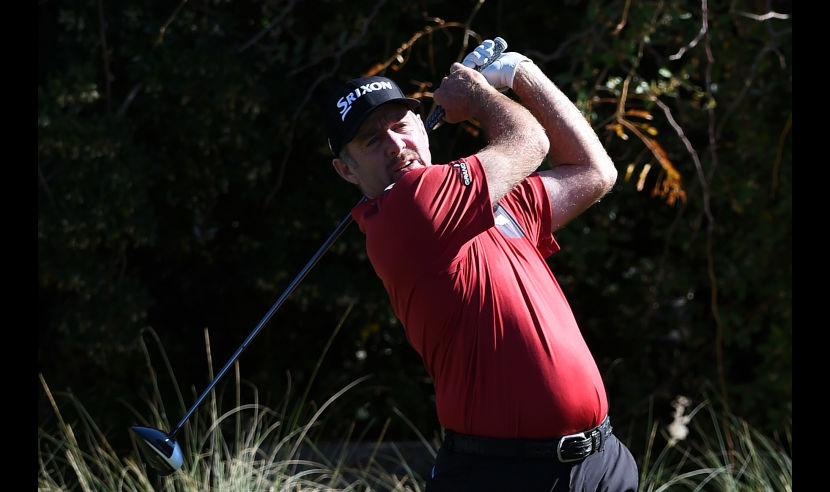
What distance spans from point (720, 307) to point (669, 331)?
44 centimetres

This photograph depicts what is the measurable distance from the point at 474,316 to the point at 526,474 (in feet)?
1.36

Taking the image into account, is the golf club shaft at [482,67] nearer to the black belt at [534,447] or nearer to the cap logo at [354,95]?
the cap logo at [354,95]

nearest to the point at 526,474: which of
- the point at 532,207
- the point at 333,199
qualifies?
the point at 532,207

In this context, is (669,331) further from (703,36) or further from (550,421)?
(550,421)

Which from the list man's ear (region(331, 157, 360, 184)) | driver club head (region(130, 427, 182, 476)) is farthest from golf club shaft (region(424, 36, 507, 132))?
driver club head (region(130, 427, 182, 476))

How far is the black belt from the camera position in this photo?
8.58ft

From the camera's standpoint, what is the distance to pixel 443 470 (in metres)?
2.73

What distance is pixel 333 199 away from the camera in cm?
554

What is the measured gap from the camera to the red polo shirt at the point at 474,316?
2.62 meters

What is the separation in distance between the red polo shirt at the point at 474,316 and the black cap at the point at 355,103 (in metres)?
0.30

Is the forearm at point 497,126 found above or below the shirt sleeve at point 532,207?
above

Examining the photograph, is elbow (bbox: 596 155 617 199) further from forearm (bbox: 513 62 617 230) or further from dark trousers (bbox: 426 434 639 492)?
dark trousers (bbox: 426 434 639 492)

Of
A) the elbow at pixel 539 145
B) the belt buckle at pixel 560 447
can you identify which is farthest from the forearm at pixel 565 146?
the belt buckle at pixel 560 447

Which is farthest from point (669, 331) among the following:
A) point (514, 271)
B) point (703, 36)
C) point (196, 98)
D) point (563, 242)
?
point (514, 271)
